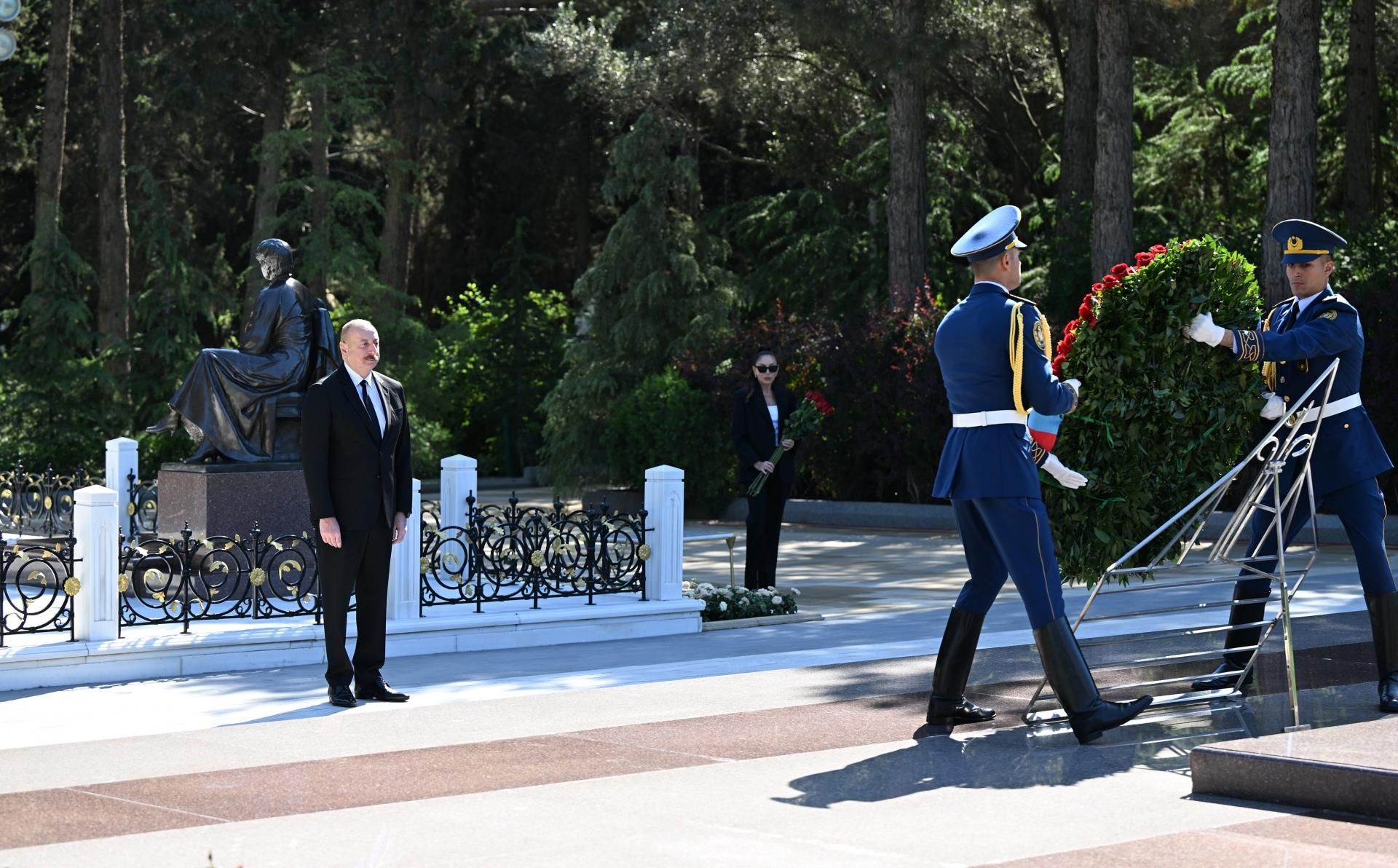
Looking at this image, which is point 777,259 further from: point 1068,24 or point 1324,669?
point 1324,669

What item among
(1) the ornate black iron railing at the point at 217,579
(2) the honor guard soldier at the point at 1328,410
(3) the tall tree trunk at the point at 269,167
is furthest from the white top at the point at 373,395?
(3) the tall tree trunk at the point at 269,167

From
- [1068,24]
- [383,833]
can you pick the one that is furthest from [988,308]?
[1068,24]

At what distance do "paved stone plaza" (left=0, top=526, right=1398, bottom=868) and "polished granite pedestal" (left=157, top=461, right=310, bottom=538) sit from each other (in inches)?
103

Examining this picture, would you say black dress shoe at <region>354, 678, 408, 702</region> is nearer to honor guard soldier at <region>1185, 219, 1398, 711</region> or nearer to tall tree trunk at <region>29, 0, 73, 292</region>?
honor guard soldier at <region>1185, 219, 1398, 711</region>

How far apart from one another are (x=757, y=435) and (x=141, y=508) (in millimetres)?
5441

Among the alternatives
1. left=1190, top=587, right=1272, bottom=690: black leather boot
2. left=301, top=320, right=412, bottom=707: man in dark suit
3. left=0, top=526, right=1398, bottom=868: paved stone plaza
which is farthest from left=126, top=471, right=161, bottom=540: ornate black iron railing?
left=1190, top=587, right=1272, bottom=690: black leather boot

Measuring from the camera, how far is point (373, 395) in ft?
28.7

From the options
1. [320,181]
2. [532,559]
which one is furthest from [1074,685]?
[320,181]

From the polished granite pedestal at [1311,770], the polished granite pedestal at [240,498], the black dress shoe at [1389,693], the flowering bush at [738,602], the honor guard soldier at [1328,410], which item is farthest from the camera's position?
the polished granite pedestal at [240,498]

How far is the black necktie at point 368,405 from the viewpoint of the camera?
8695 mm

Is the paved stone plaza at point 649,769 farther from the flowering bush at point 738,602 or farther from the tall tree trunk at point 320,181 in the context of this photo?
the tall tree trunk at point 320,181

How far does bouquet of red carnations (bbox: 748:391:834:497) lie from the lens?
1247 cm

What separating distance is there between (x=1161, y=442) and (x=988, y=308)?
1.52 m

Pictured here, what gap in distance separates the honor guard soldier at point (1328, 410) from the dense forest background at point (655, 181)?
11.8 metres
